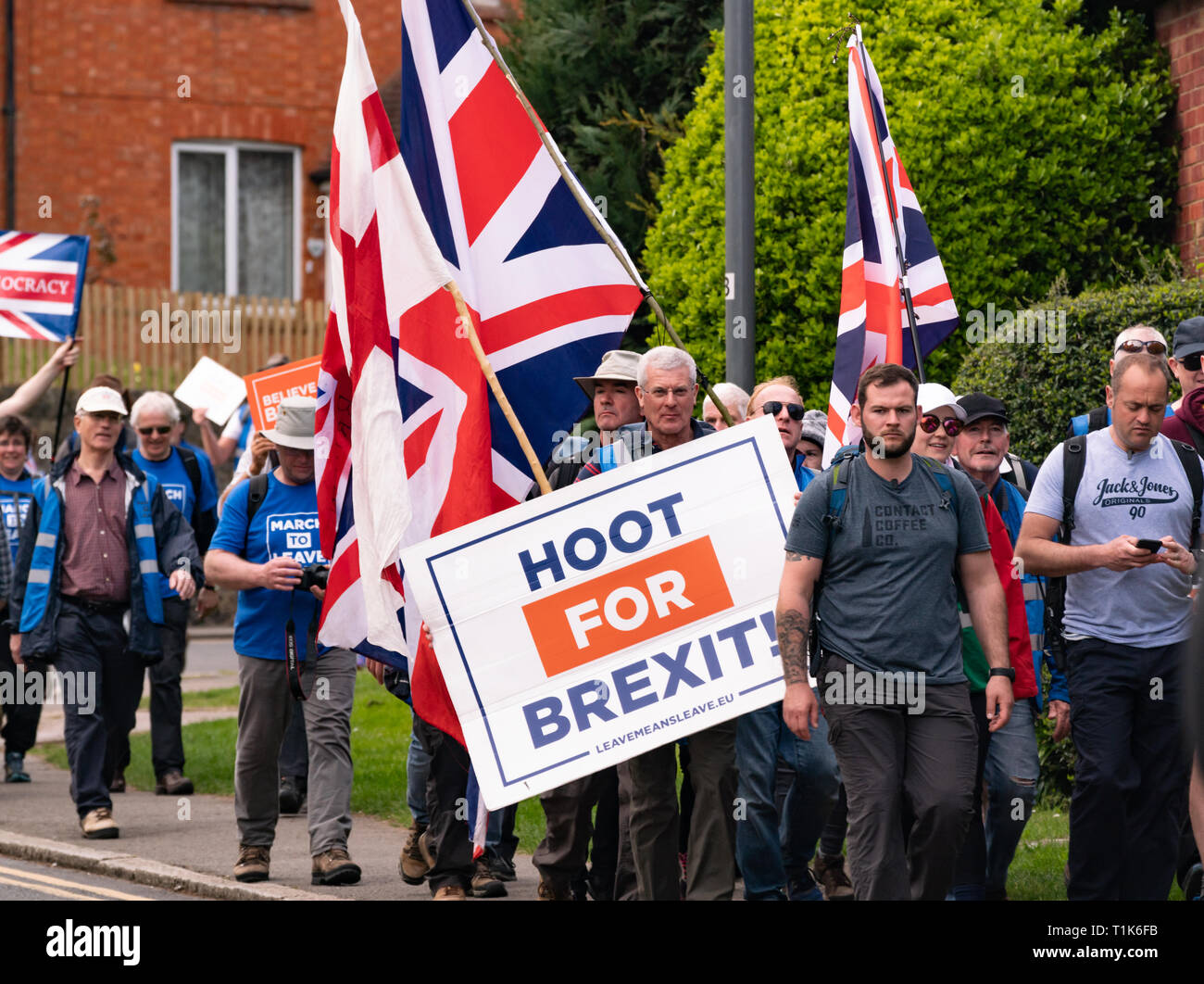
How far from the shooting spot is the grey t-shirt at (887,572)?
6285 mm

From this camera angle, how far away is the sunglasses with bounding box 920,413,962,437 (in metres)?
7.54

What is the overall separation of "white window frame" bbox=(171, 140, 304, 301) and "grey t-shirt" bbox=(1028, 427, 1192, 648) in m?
19.0

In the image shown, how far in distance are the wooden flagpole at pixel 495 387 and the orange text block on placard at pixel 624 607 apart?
1.55 feet

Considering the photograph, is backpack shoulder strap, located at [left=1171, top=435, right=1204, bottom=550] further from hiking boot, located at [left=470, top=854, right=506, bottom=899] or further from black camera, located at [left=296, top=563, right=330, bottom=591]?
black camera, located at [left=296, top=563, right=330, bottom=591]

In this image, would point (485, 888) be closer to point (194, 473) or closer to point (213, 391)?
point (194, 473)

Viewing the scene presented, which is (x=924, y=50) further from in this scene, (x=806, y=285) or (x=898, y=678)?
(x=898, y=678)

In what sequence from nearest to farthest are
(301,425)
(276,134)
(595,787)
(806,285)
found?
(595,787), (301,425), (806,285), (276,134)

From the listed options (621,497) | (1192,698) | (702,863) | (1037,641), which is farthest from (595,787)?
(1192,698)

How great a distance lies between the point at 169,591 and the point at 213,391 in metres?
2.59

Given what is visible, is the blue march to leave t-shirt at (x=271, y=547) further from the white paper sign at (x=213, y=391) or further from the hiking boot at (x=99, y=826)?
the white paper sign at (x=213, y=391)

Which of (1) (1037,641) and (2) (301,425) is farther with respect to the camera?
(2) (301,425)

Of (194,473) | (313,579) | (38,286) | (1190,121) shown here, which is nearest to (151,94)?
(38,286)

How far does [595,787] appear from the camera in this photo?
744 cm
